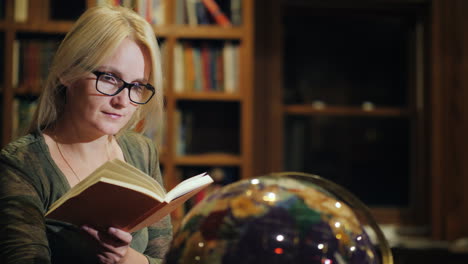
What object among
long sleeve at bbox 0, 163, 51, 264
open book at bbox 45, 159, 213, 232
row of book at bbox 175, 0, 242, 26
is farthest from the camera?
row of book at bbox 175, 0, 242, 26

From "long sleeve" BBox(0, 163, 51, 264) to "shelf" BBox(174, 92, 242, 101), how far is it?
1.51 meters

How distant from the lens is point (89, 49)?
1057 millimetres

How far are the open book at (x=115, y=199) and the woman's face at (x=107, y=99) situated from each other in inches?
9.9

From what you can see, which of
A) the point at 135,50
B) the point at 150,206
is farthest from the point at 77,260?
the point at 135,50

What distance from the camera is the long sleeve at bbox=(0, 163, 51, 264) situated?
3.03 ft

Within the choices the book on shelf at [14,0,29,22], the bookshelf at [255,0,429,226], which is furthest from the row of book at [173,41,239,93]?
the book on shelf at [14,0,29,22]

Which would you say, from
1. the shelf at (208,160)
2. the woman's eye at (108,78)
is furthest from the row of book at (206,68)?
the woman's eye at (108,78)

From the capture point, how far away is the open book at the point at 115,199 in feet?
2.67

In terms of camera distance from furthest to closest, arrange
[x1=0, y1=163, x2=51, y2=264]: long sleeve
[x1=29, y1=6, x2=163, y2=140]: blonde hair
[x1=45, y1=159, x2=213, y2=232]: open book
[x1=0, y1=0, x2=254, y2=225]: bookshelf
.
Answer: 1. [x1=0, y1=0, x2=254, y2=225]: bookshelf
2. [x1=29, y1=6, x2=163, y2=140]: blonde hair
3. [x1=0, y1=163, x2=51, y2=264]: long sleeve
4. [x1=45, y1=159, x2=213, y2=232]: open book

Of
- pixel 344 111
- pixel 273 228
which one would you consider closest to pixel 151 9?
pixel 344 111

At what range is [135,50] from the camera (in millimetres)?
1105

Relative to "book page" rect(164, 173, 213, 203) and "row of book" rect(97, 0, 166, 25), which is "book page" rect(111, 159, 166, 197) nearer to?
"book page" rect(164, 173, 213, 203)

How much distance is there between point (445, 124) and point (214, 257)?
2420mm

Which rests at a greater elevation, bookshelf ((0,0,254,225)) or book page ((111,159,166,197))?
bookshelf ((0,0,254,225))
